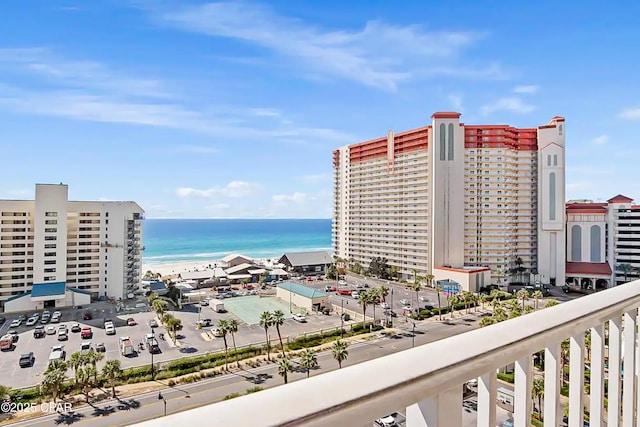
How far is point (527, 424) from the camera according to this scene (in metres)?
0.68

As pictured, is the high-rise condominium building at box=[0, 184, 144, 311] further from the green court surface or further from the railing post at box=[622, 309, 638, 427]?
the railing post at box=[622, 309, 638, 427]

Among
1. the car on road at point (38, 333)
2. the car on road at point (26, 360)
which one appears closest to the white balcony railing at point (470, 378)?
the car on road at point (26, 360)

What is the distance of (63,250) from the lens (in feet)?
61.5

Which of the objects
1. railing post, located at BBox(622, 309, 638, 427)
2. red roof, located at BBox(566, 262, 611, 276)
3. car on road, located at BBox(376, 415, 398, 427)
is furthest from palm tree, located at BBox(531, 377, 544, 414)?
red roof, located at BBox(566, 262, 611, 276)

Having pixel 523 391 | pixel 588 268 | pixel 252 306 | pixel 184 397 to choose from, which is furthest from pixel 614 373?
pixel 588 268

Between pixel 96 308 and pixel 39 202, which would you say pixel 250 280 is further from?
pixel 39 202

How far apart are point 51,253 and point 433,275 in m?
21.2

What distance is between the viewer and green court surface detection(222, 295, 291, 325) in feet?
53.9

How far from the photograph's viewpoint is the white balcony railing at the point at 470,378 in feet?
1.24

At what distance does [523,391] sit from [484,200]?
2642 centimetres

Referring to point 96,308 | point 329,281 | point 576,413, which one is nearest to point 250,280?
point 329,281

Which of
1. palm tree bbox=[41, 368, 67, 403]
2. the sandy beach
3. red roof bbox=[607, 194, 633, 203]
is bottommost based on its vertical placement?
the sandy beach

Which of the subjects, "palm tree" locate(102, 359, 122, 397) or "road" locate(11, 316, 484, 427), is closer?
"road" locate(11, 316, 484, 427)

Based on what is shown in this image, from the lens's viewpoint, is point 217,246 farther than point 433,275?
Yes
